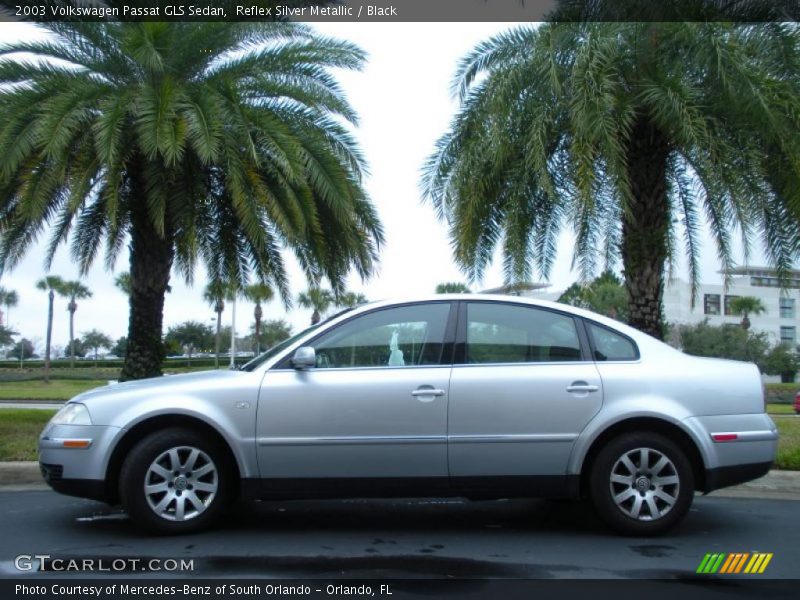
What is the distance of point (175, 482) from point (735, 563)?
368 centimetres

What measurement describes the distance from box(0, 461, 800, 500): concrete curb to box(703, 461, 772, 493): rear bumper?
5.70ft

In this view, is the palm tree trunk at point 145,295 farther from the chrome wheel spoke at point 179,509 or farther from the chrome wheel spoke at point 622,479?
the chrome wheel spoke at point 622,479

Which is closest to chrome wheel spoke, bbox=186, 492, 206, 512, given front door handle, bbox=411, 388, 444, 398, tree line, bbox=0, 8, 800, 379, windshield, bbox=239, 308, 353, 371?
windshield, bbox=239, 308, 353, 371

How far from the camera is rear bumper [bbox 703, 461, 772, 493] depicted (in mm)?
5496

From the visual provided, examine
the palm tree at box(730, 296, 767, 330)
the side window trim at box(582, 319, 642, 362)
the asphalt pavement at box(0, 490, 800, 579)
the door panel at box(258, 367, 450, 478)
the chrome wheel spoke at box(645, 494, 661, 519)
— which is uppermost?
the palm tree at box(730, 296, 767, 330)

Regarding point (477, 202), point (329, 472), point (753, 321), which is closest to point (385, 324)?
point (329, 472)

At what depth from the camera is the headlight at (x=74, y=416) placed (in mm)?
5461

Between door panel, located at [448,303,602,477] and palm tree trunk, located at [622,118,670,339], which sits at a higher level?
palm tree trunk, located at [622,118,670,339]

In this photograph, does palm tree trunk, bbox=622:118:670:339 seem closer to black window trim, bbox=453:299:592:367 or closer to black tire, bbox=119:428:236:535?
black window trim, bbox=453:299:592:367

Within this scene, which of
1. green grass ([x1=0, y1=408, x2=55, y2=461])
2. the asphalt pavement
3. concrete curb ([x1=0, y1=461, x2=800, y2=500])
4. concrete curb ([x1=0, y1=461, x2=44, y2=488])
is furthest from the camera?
green grass ([x1=0, y1=408, x2=55, y2=461])

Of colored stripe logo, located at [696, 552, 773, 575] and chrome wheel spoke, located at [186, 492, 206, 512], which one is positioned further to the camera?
chrome wheel spoke, located at [186, 492, 206, 512]

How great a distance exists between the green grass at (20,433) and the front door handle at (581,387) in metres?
5.62

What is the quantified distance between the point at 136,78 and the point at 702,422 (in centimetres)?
891

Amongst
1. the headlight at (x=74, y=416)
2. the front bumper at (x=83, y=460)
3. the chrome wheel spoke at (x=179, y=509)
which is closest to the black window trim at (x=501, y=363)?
the chrome wheel spoke at (x=179, y=509)
